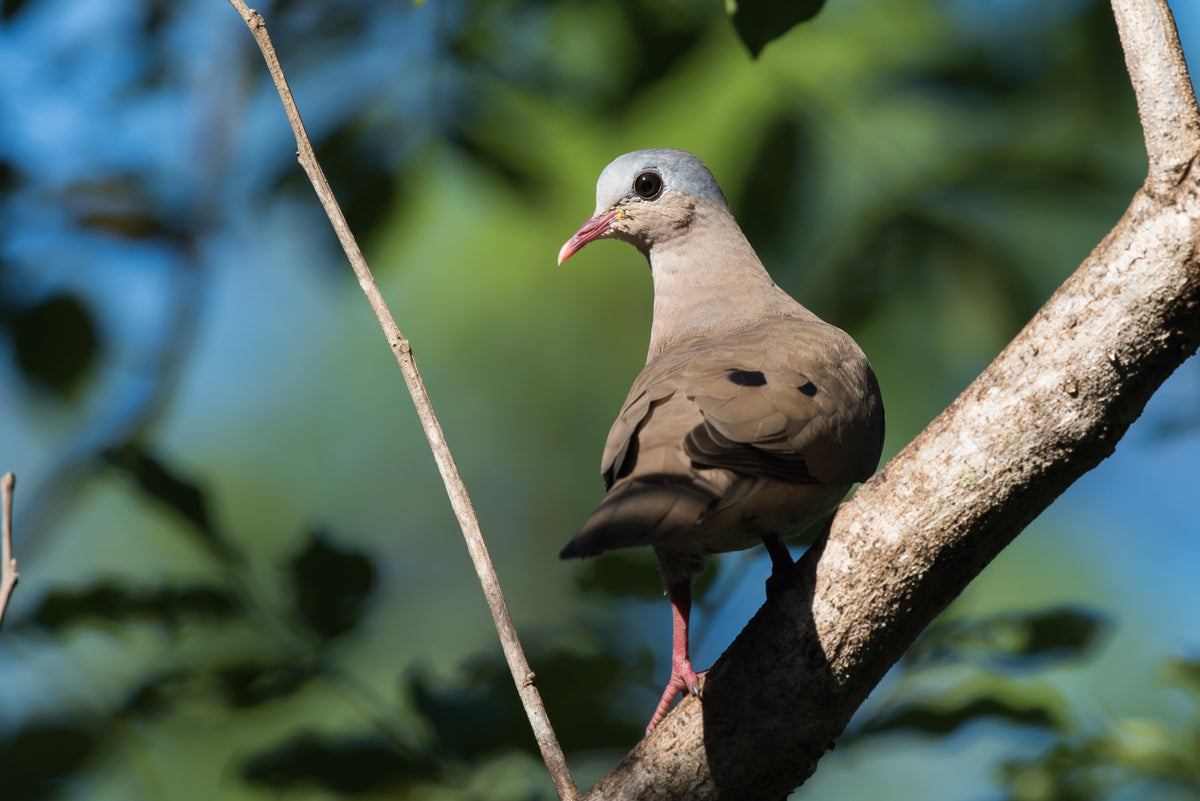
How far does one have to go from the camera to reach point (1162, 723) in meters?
2.95

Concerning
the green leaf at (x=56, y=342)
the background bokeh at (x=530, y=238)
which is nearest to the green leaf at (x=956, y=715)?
the background bokeh at (x=530, y=238)

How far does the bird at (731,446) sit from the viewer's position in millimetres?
1963

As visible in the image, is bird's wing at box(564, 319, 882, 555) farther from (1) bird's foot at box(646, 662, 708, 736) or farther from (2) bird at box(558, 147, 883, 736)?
(1) bird's foot at box(646, 662, 708, 736)

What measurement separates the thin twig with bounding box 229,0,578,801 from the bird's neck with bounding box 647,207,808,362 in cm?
123

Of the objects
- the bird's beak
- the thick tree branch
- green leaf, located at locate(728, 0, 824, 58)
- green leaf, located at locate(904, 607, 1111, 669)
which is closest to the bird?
the thick tree branch

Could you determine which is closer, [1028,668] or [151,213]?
[1028,668]

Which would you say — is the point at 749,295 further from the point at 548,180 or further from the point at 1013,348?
the point at 1013,348

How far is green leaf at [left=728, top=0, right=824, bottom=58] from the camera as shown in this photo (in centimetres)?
246

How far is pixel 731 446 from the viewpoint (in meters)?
2.11

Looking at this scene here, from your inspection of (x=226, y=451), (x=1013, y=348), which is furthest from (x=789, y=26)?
(x=226, y=451)

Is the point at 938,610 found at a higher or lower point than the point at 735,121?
lower

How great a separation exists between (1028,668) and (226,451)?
529 cm

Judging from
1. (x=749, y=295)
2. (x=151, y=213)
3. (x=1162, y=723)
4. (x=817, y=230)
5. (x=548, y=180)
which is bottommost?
(x=1162, y=723)

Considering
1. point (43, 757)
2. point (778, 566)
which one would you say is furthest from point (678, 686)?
point (43, 757)
